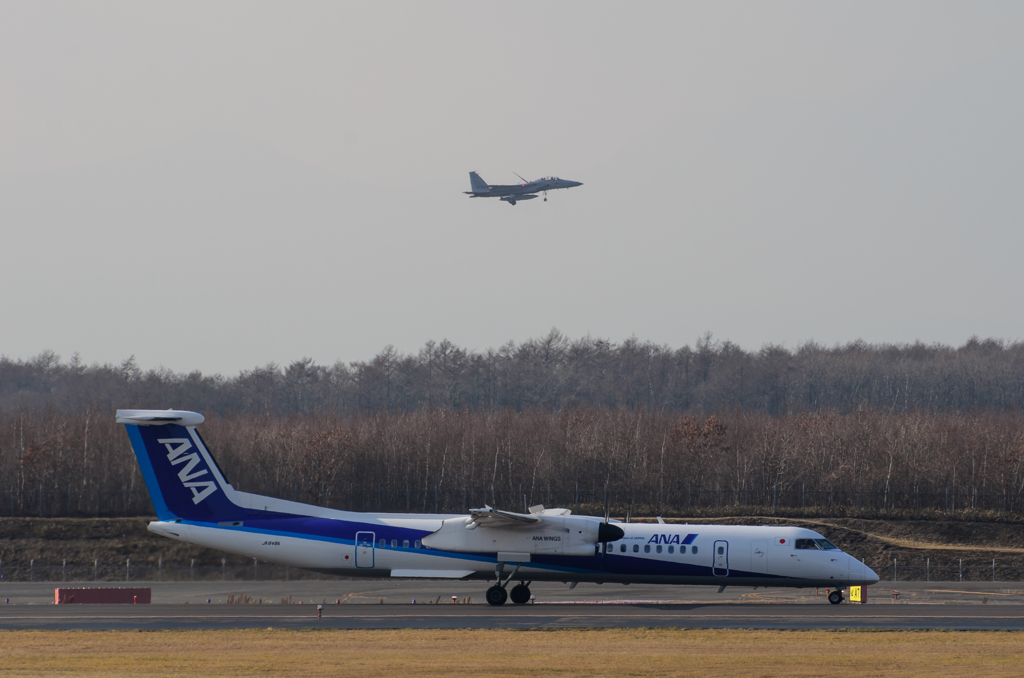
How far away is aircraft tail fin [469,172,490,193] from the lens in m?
76.3

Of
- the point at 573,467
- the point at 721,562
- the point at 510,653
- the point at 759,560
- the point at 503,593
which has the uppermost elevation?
the point at 573,467

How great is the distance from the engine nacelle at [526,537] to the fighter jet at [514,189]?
44092 millimetres

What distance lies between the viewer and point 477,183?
7694 centimetres

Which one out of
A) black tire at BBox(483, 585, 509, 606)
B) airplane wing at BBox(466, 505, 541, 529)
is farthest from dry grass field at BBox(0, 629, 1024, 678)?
black tire at BBox(483, 585, 509, 606)

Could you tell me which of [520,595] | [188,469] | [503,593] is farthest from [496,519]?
[188,469]

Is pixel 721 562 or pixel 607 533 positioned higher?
pixel 607 533

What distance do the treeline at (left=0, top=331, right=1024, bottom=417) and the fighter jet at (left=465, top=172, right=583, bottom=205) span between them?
50945mm

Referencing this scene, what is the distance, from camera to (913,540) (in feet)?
205

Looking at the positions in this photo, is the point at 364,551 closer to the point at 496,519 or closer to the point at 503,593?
the point at 496,519

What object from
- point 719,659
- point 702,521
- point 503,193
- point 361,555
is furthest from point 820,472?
point 719,659

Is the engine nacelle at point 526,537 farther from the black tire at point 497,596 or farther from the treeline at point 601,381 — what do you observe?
the treeline at point 601,381

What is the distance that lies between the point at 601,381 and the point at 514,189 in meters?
71.9

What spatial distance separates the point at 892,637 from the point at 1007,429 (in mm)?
60491

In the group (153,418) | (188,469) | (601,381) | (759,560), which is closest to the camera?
(759,560)
